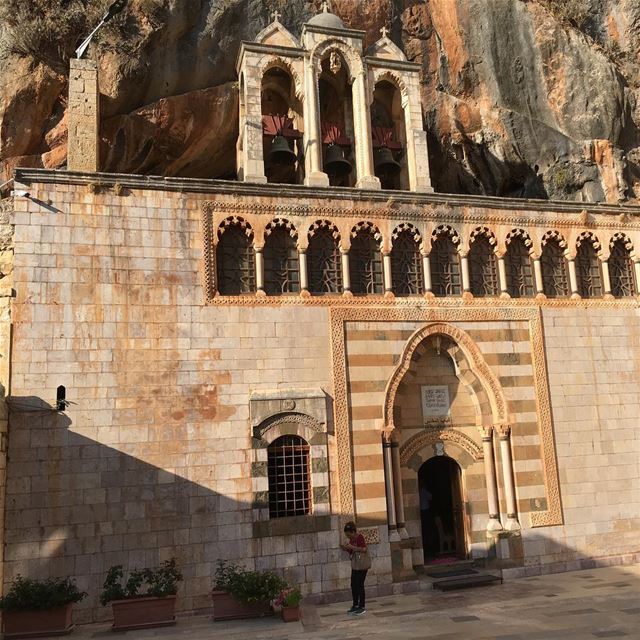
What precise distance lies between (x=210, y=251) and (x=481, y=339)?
681 centimetres

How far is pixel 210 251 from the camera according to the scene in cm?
1388

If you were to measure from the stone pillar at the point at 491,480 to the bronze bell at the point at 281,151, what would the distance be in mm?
8270

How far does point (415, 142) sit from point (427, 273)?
3.57 metres

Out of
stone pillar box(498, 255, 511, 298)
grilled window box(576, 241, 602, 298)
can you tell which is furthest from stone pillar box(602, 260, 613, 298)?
stone pillar box(498, 255, 511, 298)

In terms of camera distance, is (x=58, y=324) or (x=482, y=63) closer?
(x=58, y=324)

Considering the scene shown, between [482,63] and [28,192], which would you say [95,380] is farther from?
[482,63]

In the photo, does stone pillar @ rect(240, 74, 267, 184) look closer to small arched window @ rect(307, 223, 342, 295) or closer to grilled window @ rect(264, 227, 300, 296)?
grilled window @ rect(264, 227, 300, 296)

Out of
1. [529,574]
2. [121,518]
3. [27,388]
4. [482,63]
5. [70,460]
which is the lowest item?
[529,574]

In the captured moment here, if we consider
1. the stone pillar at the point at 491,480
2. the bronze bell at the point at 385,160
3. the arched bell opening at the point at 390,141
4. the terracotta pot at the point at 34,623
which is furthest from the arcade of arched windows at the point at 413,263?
the terracotta pot at the point at 34,623

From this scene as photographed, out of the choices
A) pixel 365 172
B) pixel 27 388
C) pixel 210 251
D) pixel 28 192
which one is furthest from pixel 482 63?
pixel 27 388

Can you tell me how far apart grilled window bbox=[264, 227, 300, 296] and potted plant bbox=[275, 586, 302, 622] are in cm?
635

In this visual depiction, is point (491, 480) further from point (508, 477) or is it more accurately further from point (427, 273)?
point (427, 273)

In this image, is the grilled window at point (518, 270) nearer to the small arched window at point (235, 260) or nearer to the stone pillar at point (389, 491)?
the stone pillar at point (389, 491)

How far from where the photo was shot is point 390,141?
16.6 meters
